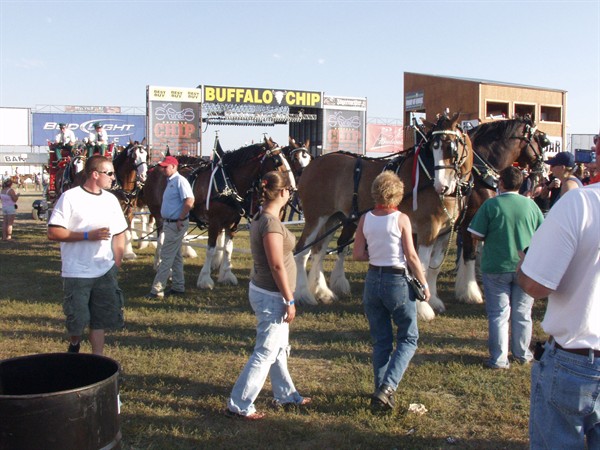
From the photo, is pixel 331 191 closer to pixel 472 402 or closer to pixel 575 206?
pixel 472 402

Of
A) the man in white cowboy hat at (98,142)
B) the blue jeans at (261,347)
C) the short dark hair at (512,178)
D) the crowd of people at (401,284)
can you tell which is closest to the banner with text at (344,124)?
the man in white cowboy hat at (98,142)

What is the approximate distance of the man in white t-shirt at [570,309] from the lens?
218cm

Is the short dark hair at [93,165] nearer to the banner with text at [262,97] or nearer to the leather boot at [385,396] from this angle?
the leather boot at [385,396]

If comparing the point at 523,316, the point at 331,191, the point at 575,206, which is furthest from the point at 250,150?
the point at 575,206

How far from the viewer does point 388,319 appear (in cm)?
451

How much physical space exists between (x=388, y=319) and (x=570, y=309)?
7.57 feet

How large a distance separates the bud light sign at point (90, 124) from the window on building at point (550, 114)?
1292 inches

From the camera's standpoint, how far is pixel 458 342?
6242 millimetres

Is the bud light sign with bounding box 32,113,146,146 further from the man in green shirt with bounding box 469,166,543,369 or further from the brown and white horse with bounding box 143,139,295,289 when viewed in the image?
the man in green shirt with bounding box 469,166,543,369

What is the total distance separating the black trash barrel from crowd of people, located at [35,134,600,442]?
1347 mm

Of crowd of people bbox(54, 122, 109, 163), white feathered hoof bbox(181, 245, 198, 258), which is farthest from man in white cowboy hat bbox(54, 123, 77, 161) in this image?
white feathered hoof bbox(181, 245, 198, 258)

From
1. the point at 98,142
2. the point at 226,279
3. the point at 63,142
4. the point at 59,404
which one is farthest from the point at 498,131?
the point at 63,142

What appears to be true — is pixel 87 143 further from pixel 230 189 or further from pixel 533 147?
pixel 533 147

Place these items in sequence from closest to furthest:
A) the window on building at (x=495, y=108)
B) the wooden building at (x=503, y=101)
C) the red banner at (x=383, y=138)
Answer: the wooden building at (x=503, y=101) → the window on building at (x=495, y=108) → the red banner at (x=383, y=138)
